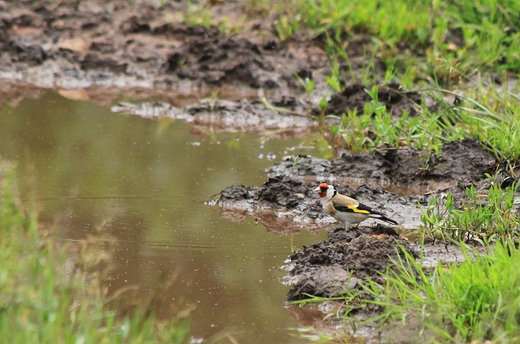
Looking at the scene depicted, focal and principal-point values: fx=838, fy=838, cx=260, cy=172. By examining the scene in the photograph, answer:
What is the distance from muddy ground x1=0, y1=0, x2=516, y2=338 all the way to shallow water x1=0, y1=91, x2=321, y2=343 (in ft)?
1.46

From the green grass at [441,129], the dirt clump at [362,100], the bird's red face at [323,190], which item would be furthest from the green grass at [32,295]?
the dirt clump at [362,100]

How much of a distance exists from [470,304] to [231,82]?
25.6 feet

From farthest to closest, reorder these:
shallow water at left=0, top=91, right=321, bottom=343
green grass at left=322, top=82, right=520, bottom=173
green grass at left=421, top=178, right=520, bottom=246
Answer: green grass at left=322, top=82, right=520, bottom=173 → green grass at left=421, top=178, right=520, bottom=246 → shallow water at left=0, top=91, right=321, bottom=343

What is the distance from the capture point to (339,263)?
17.9 feet

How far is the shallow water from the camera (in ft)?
16.4

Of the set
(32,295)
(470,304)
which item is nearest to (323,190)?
(470,304)

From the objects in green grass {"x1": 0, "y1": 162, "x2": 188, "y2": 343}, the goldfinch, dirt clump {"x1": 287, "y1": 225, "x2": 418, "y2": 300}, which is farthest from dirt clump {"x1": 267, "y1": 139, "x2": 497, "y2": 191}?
green grass {"x1": 0, "y1": 162, "x2": 188, "y2": 343}

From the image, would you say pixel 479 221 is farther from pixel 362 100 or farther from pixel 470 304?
pixel 362 100

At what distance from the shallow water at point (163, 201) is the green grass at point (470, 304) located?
710 mm

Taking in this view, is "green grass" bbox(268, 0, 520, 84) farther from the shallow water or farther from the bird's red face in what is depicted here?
the bird's red face

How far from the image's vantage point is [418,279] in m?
5.22

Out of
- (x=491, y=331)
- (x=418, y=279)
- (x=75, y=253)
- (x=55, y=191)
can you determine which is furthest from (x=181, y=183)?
(x=491, y=331)

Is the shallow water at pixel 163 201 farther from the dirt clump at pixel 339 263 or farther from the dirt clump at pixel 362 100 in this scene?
the dirt clump at pixel 362 100

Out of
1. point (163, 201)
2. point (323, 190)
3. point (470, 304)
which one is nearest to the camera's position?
point (470, 304)
